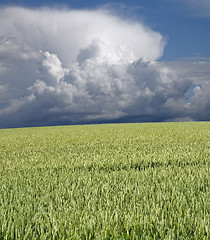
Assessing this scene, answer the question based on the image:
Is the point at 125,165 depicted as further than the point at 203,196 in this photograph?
Yes

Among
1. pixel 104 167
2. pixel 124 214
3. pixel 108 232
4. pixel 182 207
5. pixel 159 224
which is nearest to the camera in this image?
pixel 108 232

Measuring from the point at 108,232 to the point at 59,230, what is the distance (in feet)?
1.72

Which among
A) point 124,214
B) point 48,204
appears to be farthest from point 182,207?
point 48,204

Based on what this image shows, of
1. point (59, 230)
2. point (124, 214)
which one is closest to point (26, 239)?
point (59, 230)

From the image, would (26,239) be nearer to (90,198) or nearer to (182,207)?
(90,198)

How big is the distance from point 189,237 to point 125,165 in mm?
3481

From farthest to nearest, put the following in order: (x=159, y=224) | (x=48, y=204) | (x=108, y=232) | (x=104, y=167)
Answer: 1. (x=104, y=167)
2. (x=48, y=204)
3. (x=159, y=224)
4. (x=108, y=232)

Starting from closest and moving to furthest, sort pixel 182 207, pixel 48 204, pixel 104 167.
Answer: pixel 182 207
pixel 48 204
pixel 104 167

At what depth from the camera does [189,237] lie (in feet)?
8.03

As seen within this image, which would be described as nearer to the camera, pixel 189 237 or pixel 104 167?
pixel 189 237

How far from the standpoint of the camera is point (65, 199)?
3533 millimetres

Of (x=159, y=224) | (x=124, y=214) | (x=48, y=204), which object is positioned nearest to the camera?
(x=159, y=224)

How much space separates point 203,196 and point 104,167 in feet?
8.89

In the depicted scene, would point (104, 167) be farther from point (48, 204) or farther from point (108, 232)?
point (108, 232)
